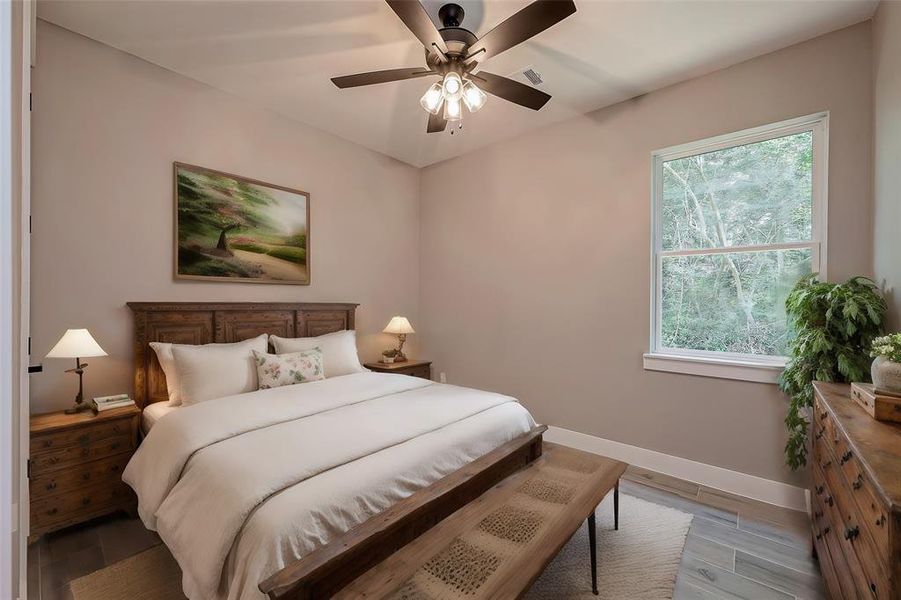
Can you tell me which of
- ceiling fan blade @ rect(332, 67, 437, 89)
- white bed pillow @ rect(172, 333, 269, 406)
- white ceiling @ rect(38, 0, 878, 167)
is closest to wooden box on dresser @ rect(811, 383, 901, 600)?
white ceiling @ rect(38, 0, 878, 167)

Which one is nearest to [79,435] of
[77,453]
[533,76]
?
[77,453]

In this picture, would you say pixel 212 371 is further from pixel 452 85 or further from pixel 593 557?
pixel 593 557

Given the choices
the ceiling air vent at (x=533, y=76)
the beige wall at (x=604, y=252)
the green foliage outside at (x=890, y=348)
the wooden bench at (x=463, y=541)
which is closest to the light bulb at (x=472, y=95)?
the ceiling air vent at (x=533, y=76)

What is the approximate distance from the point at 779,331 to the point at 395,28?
3.20m

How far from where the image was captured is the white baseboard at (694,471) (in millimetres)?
2547

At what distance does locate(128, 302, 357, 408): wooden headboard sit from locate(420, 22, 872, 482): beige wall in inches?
57.5

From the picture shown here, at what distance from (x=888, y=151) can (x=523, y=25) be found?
6.49ft

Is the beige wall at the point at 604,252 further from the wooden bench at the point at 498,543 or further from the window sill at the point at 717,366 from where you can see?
the wooden bench at the point at 498,543

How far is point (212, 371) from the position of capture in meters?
2.60

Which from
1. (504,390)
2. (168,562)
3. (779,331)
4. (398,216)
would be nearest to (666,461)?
(779,331)

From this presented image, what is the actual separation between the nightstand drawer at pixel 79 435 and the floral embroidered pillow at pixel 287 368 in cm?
79

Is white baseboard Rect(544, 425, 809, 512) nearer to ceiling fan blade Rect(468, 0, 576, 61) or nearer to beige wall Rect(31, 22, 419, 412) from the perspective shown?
beige wall Rect(31, 22, 419, 412)

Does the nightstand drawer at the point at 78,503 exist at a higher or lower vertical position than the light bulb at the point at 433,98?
lower

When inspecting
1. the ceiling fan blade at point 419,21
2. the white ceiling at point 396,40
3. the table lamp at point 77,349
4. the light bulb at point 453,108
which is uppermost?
the white ceiling at point 396,40
